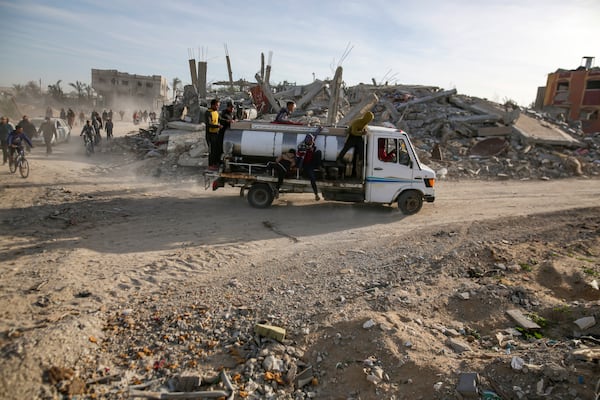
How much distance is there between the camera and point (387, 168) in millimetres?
9664

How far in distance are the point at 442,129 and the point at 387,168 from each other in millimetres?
12060

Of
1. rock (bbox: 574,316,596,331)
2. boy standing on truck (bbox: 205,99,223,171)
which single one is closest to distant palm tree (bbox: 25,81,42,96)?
boy standing on truck (bbox: 205,99,223,171)

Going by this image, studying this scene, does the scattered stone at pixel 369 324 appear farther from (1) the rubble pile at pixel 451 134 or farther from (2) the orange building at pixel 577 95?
(2) the orange building at pixel 577 95

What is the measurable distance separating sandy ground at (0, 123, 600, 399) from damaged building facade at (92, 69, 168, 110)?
38665 mm

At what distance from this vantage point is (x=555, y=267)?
6430 millimetres

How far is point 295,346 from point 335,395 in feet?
2.59

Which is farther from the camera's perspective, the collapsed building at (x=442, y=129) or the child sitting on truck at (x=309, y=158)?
the collapsed building at (x=442, y=129)

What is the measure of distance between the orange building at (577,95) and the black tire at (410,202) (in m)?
26.9

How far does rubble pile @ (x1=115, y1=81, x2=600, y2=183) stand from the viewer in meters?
15.2

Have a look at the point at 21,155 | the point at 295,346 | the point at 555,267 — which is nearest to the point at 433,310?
the point at 295,346

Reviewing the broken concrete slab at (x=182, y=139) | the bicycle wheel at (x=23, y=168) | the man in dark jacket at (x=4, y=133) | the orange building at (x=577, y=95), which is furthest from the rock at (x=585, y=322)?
the orange building at (x=577, y=95)

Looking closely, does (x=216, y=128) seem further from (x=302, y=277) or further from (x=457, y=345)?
(x=457, y=345)

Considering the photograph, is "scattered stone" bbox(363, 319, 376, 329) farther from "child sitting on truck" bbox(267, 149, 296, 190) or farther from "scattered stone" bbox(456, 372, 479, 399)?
"child sitting on truck" bbox(267, 149, 296, 190)

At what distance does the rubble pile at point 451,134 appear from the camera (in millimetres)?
15242
